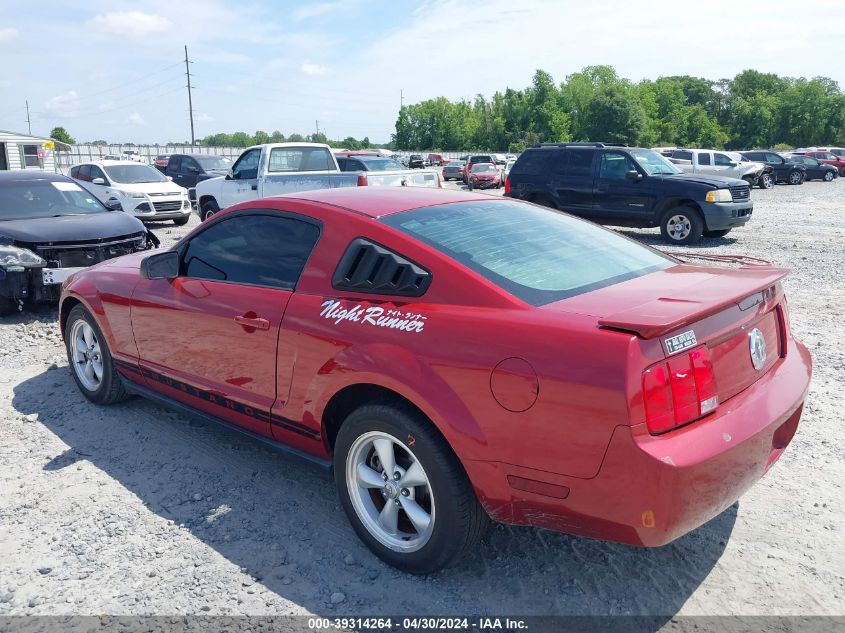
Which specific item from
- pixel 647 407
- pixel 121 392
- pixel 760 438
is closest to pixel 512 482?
pixel 647 407

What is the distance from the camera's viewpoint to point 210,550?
3229 mm

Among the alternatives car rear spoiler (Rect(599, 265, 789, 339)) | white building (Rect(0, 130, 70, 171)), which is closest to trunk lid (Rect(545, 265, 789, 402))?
car rear spoiler (Rect(599, 265, 789, 339))

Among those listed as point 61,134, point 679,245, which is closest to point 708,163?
point 679,245

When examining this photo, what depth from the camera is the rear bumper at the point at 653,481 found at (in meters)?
2.29

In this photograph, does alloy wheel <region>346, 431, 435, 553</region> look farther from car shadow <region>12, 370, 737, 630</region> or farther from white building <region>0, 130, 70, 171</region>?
white building <region>0, 130, 70, 171</region>

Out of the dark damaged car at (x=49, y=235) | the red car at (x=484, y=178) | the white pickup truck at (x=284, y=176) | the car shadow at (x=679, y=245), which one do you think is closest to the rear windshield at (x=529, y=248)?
the dark damaged car at (x=49, y=235)

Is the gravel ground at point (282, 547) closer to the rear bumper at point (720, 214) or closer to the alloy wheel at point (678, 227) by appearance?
the rear bumper at point (720, 214)

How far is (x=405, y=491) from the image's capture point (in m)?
2.97

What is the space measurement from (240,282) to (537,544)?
2.06m

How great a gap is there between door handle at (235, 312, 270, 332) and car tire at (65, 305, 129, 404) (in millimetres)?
1679

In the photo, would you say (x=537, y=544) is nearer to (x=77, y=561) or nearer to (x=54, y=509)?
(x=77, y=561)

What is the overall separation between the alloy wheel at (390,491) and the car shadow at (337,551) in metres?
0.17

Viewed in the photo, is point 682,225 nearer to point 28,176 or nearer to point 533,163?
point 533,163

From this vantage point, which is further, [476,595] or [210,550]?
[210,550]
